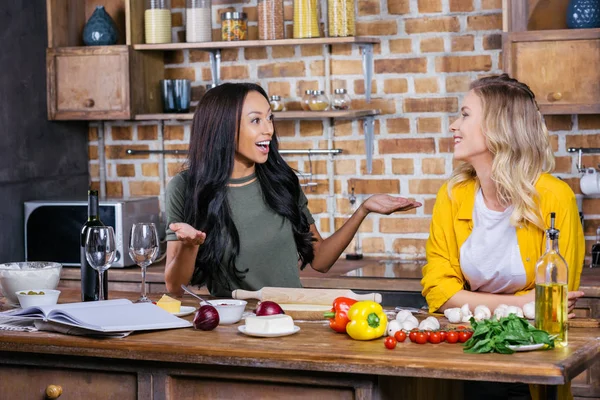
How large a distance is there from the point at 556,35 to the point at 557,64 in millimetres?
116

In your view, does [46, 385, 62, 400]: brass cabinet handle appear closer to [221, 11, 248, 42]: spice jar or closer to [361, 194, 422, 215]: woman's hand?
[361, 194, 422, 215]: woman's hand

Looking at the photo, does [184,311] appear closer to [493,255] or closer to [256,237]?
[256,237]

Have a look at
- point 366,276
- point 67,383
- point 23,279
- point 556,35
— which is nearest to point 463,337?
point 67,383

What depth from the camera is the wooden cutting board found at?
240 cm

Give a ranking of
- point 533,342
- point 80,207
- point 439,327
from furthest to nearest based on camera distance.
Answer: point 80,207 < point 439,327 < point 533,342

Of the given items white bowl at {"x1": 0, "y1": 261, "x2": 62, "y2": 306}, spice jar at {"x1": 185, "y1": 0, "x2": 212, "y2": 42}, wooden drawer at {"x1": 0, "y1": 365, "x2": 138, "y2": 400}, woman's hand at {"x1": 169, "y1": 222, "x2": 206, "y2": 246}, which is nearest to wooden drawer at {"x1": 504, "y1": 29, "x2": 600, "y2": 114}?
spice jar at {"x1": 185, "y1": 0, "x2": 212, "y2": 42}

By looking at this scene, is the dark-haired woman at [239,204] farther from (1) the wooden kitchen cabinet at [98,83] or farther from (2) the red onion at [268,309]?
(1) the wooden kitchen cabinet at [98,83]

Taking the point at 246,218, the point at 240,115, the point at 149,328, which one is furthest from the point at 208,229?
the point at 149,328

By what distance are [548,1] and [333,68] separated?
101 centimetres

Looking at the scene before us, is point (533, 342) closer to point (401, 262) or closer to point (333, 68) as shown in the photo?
point (401, 262)

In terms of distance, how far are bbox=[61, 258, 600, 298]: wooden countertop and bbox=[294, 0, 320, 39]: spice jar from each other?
1041 millimetres

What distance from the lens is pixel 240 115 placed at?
9.75 feet

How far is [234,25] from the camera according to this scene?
417 centimetres

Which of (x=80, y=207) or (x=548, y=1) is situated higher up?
(x=548, y=1)
